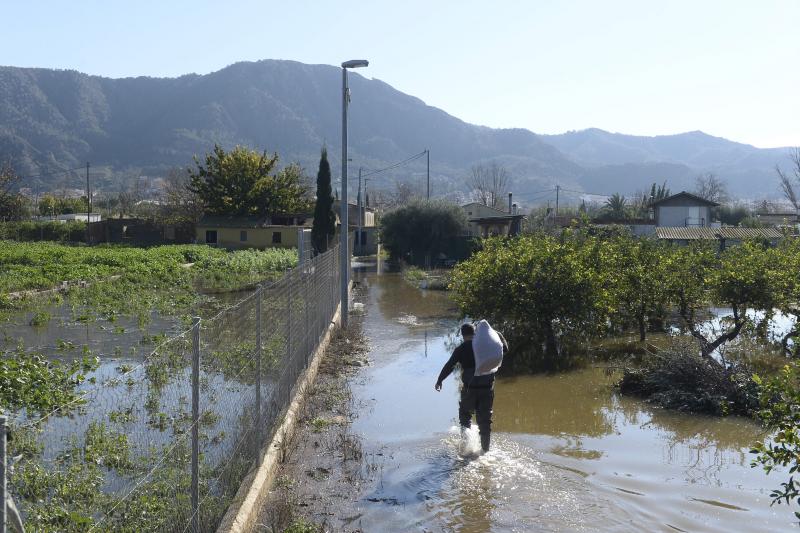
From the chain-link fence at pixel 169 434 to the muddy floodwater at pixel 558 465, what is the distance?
4.98 feet

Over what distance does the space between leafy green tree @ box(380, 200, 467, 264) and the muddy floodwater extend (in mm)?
34608

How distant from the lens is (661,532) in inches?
279

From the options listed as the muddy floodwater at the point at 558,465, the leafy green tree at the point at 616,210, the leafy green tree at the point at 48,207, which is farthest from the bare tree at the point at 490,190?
the muddy floodwater at the point at 558,465

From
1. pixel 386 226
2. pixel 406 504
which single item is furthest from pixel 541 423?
pixel 386 226

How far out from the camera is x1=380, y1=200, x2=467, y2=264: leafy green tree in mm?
49062

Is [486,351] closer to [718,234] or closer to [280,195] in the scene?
[718,234]

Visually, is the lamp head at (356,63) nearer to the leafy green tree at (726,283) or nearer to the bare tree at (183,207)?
the leafy green tree at (726,283)

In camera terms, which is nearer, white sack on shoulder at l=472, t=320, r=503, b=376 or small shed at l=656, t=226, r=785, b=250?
white sack on shoulder at l=472, t=320, r=503, b=376

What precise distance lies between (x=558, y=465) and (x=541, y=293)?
673cm

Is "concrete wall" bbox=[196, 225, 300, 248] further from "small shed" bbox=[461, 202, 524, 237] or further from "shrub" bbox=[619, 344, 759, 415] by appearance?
"shrub" bbox=[619, 344, 759, 415]

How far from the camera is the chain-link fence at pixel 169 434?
13.4ft

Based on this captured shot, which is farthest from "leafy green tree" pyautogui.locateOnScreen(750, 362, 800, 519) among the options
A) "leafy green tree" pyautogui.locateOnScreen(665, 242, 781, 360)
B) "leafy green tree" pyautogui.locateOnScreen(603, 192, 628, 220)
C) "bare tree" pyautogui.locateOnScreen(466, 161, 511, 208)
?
"bare tree" pyautogui.locateOnScreen(466, 161, 511, 208)

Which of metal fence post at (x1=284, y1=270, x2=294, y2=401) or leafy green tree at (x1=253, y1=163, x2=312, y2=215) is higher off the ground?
leafy green tree at (x1=253, y1=163, x2=312, y2=215)

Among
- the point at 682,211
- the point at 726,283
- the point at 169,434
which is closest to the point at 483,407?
the point at 169,434
